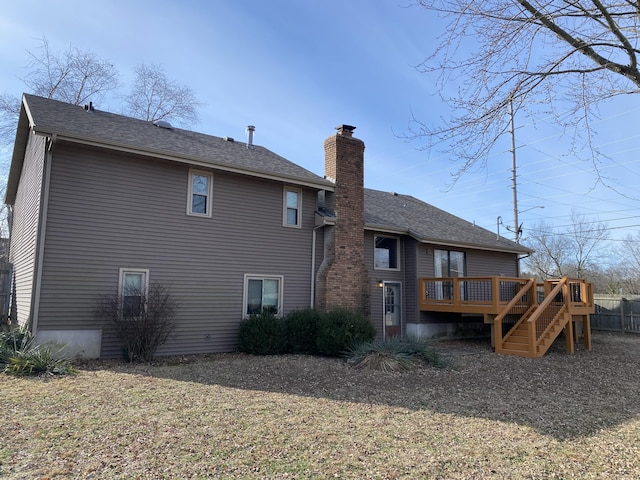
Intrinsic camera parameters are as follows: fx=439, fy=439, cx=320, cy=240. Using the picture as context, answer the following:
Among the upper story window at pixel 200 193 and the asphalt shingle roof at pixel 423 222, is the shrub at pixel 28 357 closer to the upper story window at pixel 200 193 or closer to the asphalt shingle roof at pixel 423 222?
the upper story window at pixel 200 193

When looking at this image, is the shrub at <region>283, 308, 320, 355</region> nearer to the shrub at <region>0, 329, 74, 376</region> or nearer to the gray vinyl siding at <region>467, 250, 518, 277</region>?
the shrub at <region>0, 329, 74, 376</region>

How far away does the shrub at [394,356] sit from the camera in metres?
8.95

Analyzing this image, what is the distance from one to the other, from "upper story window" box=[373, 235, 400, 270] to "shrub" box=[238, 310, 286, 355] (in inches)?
186

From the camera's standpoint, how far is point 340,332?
33.8ft

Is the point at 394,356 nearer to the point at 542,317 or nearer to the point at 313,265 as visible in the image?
the point at 313,265

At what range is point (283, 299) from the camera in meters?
11.9

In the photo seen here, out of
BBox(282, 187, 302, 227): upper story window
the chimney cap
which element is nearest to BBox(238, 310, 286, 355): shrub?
BBox(282, 187, 302, 227): upper story window

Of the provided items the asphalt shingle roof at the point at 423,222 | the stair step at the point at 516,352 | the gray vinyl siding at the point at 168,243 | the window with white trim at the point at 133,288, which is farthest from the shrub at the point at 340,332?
the window with white trim at the point at 133,288

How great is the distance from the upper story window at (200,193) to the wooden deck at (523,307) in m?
7.42

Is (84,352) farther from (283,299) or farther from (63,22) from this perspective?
(63,22)

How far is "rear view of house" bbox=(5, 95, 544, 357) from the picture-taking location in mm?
9141

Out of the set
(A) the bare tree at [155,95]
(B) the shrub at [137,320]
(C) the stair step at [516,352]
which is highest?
(A) the bare tree at [155,95]

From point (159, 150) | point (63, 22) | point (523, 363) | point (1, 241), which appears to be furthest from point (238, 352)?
point (1, 241)

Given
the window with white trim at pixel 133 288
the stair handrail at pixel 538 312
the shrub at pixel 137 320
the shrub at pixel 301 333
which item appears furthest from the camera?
the stair handrail at pixel 538 312
